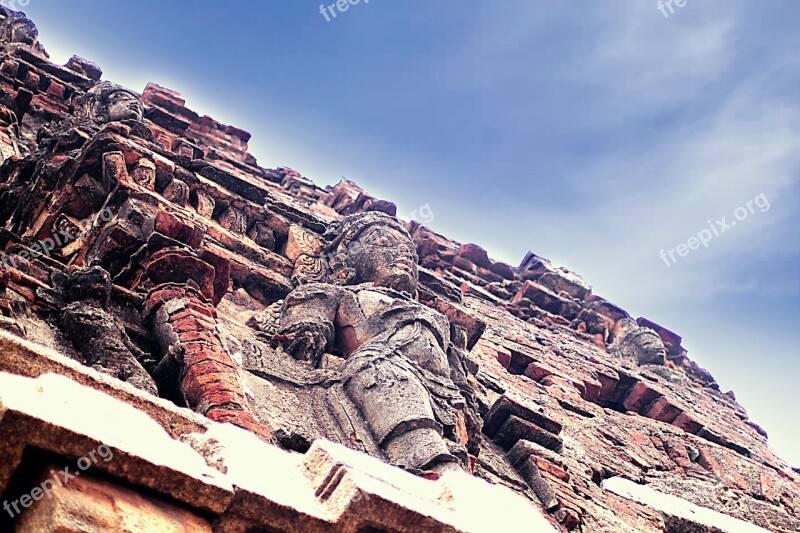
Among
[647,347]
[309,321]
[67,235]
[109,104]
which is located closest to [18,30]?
[109,104]

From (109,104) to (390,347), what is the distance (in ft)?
17.4

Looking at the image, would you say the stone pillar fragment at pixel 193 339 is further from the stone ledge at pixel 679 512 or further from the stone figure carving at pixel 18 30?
the stone figure carving at pixel 18 30

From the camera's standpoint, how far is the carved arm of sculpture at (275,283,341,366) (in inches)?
226

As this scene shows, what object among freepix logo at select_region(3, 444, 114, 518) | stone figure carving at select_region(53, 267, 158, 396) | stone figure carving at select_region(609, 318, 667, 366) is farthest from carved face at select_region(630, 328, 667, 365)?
freepix logo at select_region(3, 444, 114, 518)

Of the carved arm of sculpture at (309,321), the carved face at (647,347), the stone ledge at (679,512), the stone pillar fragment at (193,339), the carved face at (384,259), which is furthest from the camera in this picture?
the carved face at (647,347)

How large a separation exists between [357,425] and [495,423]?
2620mm

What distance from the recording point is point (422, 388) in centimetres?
534

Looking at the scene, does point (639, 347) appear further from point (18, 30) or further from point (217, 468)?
point (217, 468)

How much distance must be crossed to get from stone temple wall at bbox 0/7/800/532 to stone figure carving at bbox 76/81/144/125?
4 cm

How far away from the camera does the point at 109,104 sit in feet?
29.4

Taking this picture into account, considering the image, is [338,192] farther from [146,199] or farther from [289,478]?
[289,478]

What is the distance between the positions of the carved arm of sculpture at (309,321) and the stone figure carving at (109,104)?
3.80 metres

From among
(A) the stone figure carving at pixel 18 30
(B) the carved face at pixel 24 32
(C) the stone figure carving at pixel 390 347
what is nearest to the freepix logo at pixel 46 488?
(C) the stone figure carving at pixel 390 347

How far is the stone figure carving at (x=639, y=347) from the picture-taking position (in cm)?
1470
